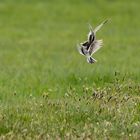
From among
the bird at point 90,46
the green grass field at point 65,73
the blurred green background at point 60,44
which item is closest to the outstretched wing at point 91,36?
the bird at point 90,46

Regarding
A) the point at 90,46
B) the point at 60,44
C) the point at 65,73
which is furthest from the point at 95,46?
the point at 60,44

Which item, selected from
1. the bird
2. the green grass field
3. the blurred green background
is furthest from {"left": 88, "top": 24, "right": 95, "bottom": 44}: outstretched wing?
the blurred green background

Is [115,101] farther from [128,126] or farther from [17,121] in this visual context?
[17,121]

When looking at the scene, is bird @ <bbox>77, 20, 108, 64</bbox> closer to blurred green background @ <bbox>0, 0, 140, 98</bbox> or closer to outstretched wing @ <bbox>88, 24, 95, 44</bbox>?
outstretched wing @ <bbox>88, 24, 95, 44</bbox>

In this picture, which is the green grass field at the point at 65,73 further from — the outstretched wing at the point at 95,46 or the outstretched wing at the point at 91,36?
the outstretched wing at the point at 91,36

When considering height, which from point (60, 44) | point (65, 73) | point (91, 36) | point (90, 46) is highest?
point (91, 36)

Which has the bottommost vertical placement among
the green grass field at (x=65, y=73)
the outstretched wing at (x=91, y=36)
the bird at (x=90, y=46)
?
the green grass field at (x=65, y=73)

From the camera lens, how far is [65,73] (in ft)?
43.6

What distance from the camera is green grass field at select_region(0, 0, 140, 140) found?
7570mm

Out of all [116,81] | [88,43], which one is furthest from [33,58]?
[88,43]

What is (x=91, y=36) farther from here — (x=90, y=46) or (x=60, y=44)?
(x=60, y=44)

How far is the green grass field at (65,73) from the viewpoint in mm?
7570

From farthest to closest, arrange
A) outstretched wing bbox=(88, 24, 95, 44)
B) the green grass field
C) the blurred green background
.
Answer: the blurred green background → outstretched wing bbox=(88, 24, 95, 44) → the green grass field

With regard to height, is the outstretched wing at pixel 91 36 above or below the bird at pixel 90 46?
above
